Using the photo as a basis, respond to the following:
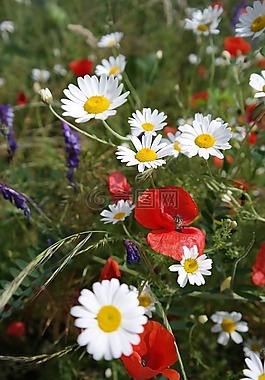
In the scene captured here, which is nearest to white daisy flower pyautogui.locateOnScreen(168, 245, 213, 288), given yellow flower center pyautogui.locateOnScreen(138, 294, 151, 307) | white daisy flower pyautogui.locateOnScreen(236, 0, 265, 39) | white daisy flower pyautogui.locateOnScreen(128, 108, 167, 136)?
yellow flower center pyautogui.locateOnScreen(138, 294, 151, 307)

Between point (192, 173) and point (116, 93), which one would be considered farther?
point (192, 173)

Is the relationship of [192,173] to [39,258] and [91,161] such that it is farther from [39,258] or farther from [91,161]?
[39,258]

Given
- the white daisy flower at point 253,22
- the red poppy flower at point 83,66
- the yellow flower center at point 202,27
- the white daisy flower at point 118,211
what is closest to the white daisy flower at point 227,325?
the white daisy flower at point 118,211

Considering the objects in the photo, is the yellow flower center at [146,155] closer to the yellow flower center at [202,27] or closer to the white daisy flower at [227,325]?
the white daisy flower at [227,325]

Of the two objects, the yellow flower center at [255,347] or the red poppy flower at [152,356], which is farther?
A: the yellow flower center at [255,347]

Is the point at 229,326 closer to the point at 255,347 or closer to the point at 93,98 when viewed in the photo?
the point at 255,347

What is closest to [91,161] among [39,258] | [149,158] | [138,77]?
[149,158]
